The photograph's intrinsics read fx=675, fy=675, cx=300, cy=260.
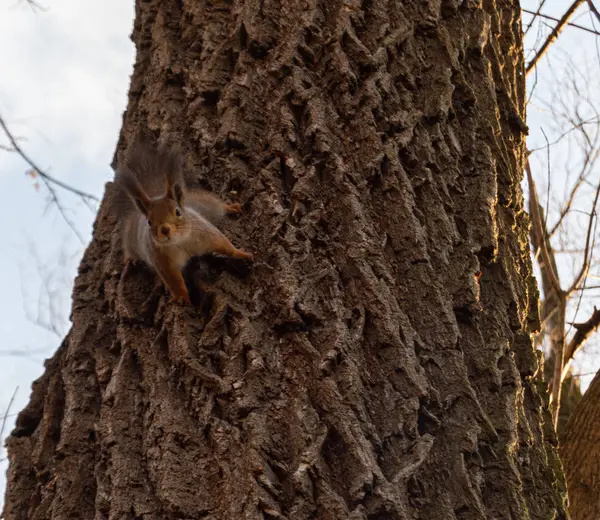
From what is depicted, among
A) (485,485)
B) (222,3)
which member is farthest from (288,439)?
(222,3)

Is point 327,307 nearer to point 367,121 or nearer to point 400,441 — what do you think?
point 400,441

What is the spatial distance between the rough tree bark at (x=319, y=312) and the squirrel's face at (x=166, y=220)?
13 cm

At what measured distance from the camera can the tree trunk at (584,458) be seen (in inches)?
93.4

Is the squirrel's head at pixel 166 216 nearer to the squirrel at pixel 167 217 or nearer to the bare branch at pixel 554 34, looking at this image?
the squirrel at pixel 167 217

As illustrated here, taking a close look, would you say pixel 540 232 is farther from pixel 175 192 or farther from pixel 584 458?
pixel 175 192

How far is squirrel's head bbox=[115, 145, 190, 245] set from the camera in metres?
1.69

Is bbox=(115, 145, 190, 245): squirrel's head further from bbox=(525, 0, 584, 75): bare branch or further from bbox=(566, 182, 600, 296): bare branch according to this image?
bbox=(525, 0, 584, 75): bare branch

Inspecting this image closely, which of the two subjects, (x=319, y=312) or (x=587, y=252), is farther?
(x=587, y=252)

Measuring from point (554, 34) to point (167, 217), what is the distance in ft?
9.22

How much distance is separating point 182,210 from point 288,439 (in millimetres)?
798

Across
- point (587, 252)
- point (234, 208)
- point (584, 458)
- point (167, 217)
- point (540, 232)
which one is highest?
point (540, 232)

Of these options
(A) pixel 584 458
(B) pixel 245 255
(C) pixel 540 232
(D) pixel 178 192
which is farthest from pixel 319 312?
(C) pixel 540 232

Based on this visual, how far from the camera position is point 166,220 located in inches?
73.1

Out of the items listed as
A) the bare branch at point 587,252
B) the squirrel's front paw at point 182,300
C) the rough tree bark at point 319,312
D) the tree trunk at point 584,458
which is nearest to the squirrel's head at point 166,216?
the rough tree bark at point 319,312
